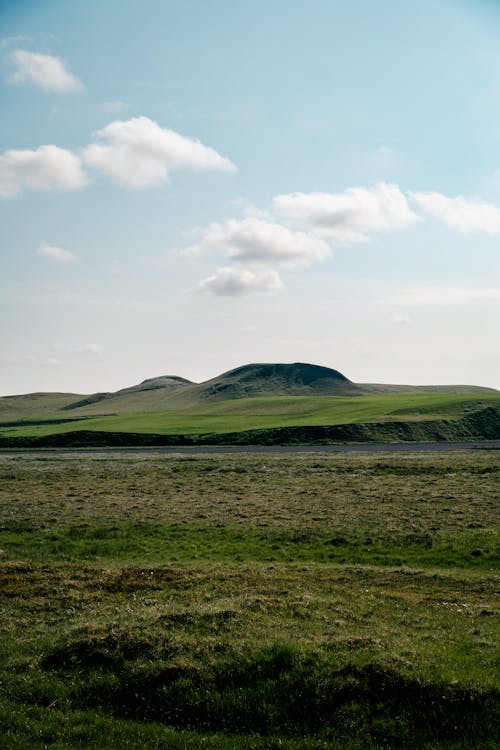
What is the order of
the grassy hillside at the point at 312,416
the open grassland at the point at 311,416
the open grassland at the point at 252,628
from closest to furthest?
the open grassland at the point at 252,628 < the open grassland at the point at 311,416 < the grassy hillside at the point at 312,416

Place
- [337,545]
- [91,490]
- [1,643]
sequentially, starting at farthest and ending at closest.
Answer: [91,490], [337,545], [1,643]

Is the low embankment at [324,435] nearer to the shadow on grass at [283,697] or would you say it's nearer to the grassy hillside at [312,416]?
the grassy hillside at [312,416]

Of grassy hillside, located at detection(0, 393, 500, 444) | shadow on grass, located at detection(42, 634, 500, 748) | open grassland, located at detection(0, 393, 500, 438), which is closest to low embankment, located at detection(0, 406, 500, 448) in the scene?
open grassland, located at detection(0, 393, 500, 438)

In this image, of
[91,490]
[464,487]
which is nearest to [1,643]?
[91,490]

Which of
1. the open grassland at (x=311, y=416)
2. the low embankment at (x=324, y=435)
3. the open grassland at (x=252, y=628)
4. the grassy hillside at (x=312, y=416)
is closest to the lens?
the open grassland at (x=252, y=628)

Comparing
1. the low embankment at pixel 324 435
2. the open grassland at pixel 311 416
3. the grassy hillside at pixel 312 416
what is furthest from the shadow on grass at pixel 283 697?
the grassy hillside at pixel 312 416

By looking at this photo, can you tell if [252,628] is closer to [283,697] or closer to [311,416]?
[283,697]

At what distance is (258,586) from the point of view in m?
22.4

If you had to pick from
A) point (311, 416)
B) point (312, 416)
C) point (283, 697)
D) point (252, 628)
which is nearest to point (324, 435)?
point (312, 416)

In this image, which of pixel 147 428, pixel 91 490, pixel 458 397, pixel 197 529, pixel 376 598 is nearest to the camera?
pixel 376 598

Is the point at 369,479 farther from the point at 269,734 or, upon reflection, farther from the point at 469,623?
the point at 269,734

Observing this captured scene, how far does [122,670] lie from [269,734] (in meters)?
4.57

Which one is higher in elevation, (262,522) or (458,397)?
(458,397)

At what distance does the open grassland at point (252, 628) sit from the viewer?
12555 millimetres
